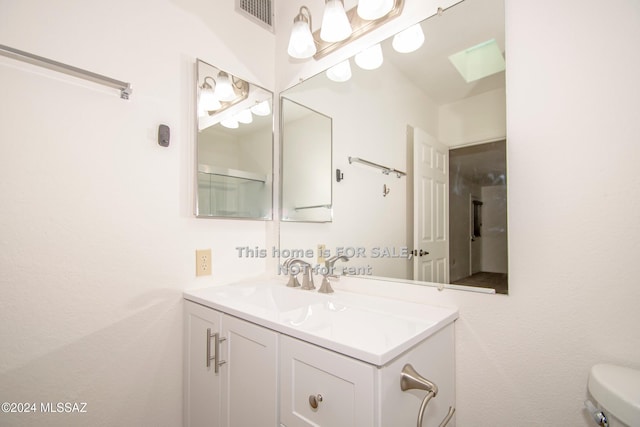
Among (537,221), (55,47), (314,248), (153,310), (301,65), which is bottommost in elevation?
(153,310)

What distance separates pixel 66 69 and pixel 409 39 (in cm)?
120

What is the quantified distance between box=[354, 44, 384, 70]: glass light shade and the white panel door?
0.38 metres

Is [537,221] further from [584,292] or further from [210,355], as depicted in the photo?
[210,355]

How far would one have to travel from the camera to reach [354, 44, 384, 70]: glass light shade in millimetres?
1187

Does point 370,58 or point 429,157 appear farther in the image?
point 370,58

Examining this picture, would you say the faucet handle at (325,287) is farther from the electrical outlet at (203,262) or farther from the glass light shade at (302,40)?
the glass light shade at (302,40)

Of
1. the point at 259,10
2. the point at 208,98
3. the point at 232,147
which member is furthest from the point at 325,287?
the point at 259,10

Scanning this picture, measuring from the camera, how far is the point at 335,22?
1.18 m

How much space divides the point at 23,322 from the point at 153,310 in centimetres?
36

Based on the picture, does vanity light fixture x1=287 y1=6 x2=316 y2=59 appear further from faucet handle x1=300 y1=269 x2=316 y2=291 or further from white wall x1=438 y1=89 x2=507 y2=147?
faucet handle x1=300 y1=269 x2=316 y2=291

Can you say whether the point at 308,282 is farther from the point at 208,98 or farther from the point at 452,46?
the point at 452,46

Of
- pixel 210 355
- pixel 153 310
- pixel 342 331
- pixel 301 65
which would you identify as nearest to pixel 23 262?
pixel 153 310

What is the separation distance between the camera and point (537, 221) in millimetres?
800

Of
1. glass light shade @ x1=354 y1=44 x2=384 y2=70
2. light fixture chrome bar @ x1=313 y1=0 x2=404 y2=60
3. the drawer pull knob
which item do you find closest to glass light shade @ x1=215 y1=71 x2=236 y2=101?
light fixture chrome bar @ x1=313 y1=0 x2=404 y2=60
